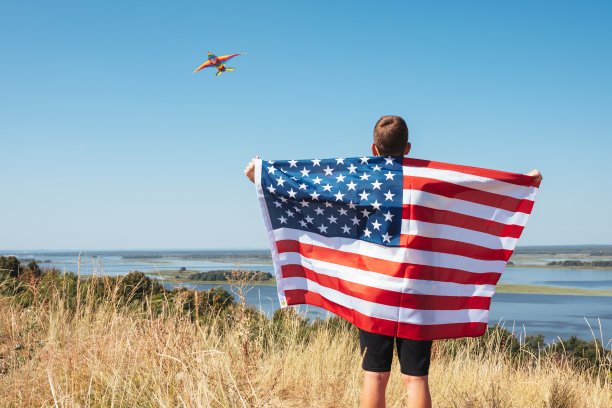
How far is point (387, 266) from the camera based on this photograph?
9.92 feet

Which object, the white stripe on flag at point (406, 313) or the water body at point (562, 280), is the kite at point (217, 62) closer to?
the white stripe on flag at point (406, 313)

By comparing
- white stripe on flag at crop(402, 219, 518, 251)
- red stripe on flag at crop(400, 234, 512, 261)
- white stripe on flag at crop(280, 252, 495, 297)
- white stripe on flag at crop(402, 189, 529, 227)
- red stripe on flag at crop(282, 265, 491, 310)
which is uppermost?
white stripe on flag at crop(402, 189, 529, 227)

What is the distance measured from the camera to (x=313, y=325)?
7.25 metres

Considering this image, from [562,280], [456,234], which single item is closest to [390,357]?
[456,234]

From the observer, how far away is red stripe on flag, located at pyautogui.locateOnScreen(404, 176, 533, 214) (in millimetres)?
3074

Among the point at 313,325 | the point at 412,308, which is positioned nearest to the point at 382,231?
the point at 412,308

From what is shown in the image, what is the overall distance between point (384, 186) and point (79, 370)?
2.98 metres

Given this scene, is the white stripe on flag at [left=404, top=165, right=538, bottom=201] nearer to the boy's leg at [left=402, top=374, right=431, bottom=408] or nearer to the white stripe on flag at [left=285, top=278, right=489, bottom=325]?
the white stripe on flag at [left=285, top=278, right=489, bottom=325]


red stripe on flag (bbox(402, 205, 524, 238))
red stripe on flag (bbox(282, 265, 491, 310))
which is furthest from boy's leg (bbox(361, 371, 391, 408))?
red stripe on flag (bbox(402, 205, 524, 238))

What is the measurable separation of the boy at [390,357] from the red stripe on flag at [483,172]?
5.3 inches

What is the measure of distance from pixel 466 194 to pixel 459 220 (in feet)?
0.67

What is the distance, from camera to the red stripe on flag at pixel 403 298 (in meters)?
2.97

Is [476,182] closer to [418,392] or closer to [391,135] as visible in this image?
[391,135]

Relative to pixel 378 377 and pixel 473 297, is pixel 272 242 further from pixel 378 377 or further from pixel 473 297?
pixel 473 297
